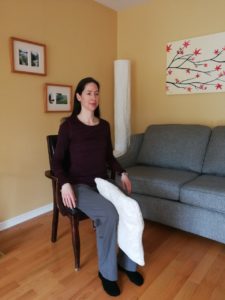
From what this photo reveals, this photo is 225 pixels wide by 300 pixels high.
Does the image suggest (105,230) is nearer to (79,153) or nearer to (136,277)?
(136,277)

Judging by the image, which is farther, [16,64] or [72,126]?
[16,64]

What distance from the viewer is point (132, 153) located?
8.96ft

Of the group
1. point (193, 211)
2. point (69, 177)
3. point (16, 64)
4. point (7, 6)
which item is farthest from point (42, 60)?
point (193, 211)

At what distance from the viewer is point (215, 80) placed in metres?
2.63

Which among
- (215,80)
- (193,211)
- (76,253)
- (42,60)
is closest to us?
(76,253)

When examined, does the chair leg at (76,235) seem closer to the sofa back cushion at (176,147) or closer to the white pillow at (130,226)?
the white pillow at (130,226)

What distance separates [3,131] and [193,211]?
5.55ft

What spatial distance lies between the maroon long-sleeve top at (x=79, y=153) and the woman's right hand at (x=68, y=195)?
8 centimetres

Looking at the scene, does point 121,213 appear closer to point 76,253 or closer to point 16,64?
point 76,253

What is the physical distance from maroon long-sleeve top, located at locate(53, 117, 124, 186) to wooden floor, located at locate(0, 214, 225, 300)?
597mm

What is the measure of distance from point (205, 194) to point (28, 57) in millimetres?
1892

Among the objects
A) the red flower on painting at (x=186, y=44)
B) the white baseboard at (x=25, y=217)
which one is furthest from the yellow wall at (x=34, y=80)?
the red flower on painting at (x=186, y=44)

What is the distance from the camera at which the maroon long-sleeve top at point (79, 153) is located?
1710 mm

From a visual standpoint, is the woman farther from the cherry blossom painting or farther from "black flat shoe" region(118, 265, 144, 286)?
the cherry blossom painting
